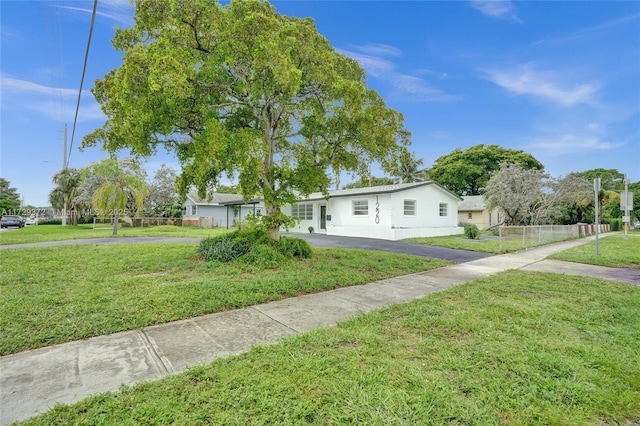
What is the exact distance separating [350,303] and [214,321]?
7.19 ft

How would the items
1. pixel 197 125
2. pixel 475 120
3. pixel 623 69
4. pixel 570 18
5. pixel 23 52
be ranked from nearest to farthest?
pixel 197 125, pixel 23 52, pixel 570 18, pixel 623 69, pixel 475 120

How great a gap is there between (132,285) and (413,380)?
5436 millimetres

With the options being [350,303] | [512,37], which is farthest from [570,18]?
[350,303]

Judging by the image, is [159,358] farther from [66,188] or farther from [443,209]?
[66,188]

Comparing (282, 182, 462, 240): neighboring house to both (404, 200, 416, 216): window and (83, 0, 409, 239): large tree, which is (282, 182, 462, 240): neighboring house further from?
(83, 0, 409, 239): large tree

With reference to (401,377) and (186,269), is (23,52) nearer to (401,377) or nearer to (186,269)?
(186,269)

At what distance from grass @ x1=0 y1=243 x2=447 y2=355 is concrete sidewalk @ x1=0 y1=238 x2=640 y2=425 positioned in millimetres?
318

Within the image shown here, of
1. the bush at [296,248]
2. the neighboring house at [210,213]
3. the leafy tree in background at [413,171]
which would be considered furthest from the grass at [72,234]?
the leafy tree in background at [413,171]

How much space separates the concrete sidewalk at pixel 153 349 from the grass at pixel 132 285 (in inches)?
12.5

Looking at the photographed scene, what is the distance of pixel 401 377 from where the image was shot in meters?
2.68

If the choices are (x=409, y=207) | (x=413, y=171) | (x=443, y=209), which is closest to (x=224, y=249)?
(x=409, y=207)

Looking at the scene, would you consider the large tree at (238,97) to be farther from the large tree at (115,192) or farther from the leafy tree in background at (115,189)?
the leafy tree in background at (115,189)

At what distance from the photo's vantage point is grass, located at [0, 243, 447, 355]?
3.95 m

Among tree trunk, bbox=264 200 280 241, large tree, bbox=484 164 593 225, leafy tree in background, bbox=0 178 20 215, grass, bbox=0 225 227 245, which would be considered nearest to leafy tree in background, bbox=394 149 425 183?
large tree, bbox=484 164 593 225
